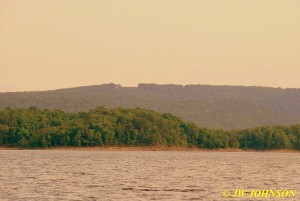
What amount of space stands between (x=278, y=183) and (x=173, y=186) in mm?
15541

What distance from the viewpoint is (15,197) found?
70.6 m

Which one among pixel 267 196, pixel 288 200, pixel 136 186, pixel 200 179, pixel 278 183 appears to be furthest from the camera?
pixel 200 179

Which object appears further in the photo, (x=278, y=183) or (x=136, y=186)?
(x=278, y=183)

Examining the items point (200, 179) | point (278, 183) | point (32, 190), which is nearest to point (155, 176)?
point (200, 179)

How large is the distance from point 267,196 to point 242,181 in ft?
77.0

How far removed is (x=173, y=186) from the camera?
8694 centimetres

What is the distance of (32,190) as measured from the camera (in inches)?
3071

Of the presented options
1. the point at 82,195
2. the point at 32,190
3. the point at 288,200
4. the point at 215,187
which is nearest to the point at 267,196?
the point at 288,200

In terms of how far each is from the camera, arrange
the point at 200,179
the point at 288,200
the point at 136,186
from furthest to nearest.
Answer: the point at 200,179, the point at 136,186, the point at 288,200

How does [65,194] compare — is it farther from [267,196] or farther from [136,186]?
[267,196]

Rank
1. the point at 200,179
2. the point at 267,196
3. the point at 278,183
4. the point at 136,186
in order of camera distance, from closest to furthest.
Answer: the point at 267,196
the point at 136,186
the point at 278,183
the point at 200,179

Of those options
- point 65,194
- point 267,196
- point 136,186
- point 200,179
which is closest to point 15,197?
point 65,194

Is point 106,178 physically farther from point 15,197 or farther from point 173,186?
point 15,197

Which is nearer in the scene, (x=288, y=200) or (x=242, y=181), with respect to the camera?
(x=288, y=200)
